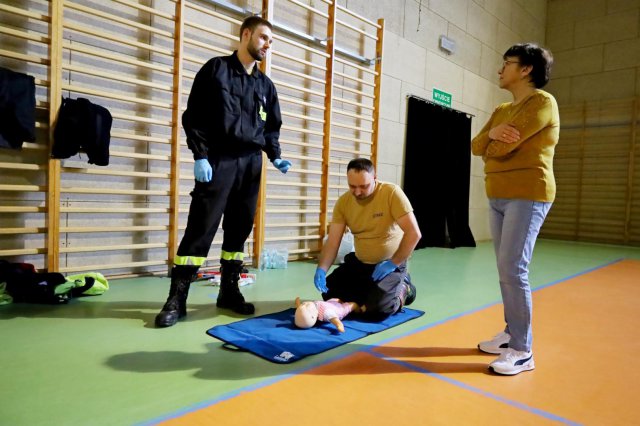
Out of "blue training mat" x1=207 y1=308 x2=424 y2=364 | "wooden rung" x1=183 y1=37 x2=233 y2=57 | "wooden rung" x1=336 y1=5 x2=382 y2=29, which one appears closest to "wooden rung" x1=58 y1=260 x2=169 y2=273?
"blue training mat" x1=207 y1=308 x2=424 y2=364

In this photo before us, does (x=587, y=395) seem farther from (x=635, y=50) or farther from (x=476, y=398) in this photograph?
(x=635, y=50)

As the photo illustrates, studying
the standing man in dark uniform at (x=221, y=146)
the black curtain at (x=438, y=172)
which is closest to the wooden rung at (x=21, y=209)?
the standing man in dark uniform at (x=221, y=146)

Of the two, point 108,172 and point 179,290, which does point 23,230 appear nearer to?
point 108,172

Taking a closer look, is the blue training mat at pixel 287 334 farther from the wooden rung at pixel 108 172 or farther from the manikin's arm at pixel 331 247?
the wooden rung at pixel 108 172

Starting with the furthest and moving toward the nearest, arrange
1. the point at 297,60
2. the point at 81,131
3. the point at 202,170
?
1. the point at 297,60
2. the point at 81,131
3. the point at 202,170

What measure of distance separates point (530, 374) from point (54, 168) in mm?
2862

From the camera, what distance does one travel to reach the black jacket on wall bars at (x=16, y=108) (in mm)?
2564

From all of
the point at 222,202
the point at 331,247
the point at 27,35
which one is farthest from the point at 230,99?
the point at 27,35

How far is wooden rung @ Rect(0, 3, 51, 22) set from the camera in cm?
265

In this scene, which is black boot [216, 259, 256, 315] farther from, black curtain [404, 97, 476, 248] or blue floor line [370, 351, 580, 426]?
black curtain [404, 97, 476, 248]

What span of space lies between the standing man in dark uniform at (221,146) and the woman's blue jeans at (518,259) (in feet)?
4.48

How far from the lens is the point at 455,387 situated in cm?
166

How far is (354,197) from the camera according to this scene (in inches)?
103

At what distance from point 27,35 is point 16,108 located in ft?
1.60
